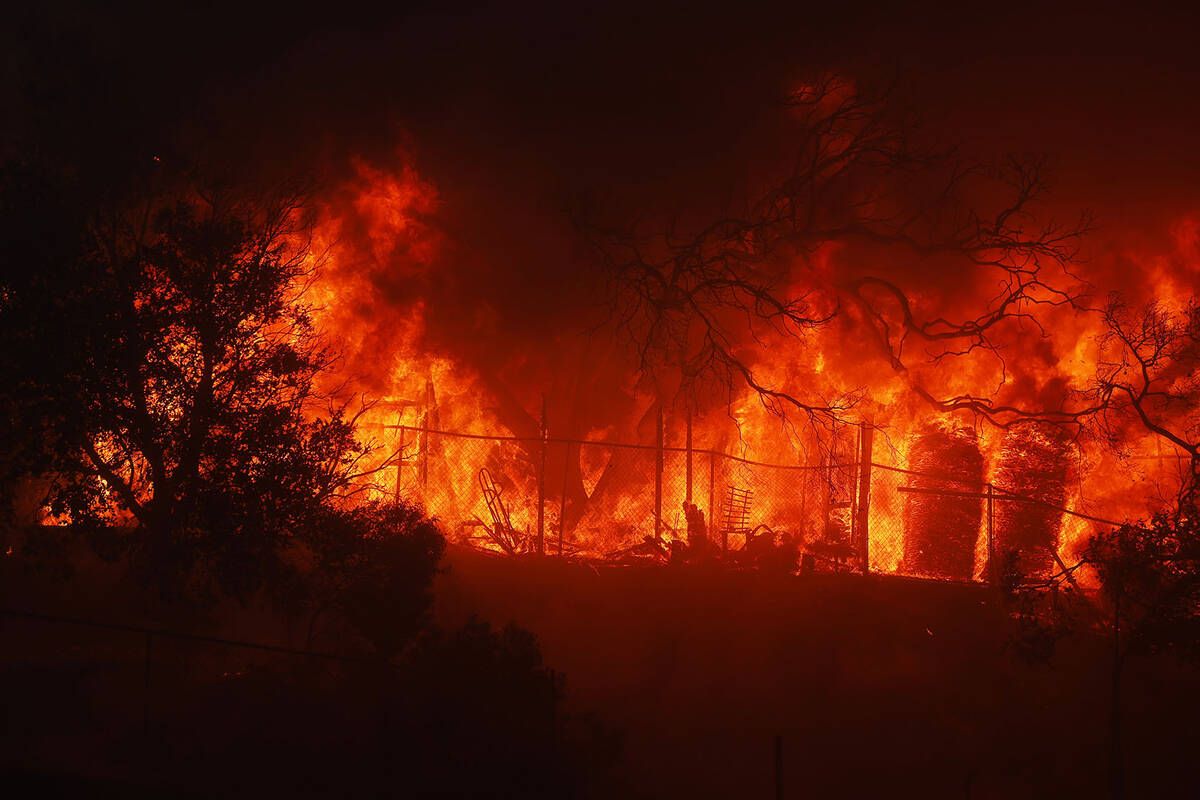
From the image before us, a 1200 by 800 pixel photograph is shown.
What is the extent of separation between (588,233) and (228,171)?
7546 mm

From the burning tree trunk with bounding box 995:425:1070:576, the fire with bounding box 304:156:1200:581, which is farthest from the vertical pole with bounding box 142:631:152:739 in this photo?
the burning tree trunk with bounding box 995:425:1070:576

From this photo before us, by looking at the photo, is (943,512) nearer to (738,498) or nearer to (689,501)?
(738,498)

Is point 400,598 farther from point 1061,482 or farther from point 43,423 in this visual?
point 1061,482

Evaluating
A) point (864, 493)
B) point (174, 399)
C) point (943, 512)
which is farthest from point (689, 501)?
point (174, 399)

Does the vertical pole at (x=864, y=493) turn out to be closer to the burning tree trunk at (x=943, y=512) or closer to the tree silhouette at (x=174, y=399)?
the burning tree trunk at (x=943, y=512)

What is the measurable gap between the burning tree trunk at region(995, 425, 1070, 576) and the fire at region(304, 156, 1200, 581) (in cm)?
5

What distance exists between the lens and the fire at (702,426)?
18891 mm

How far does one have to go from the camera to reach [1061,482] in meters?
20.4

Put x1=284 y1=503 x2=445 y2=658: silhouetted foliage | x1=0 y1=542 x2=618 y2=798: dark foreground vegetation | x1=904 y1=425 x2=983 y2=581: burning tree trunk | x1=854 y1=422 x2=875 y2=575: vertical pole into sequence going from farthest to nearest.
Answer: x1=904 y1=425 x2=983 y2=581: burning tree trunk < x1=854 y1=422 x2=875 y2=575: vertical pole < x1=284 y1=503 x2=445 y2=658: silhouetted foliage < x1=0 y1=542 x2=618 y2=798: dark foreground vegetation

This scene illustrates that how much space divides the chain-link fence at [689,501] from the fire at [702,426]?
5 cm

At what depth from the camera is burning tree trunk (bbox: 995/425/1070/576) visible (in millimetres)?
20281

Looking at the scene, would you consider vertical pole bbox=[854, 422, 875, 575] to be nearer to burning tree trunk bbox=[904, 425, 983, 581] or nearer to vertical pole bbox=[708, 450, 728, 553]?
vertical pole bbox=[708, 450, 728, 553]

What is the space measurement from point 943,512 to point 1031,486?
6.64 ft

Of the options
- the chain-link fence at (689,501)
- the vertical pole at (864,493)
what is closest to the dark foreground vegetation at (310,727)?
the vertical pole at (864,493)
